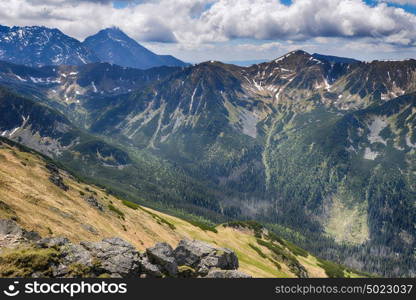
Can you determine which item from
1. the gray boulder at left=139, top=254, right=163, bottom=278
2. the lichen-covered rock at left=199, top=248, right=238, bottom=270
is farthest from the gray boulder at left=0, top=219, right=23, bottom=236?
the lichen-covered rock at left=199, top=248, right=238, bottom=270

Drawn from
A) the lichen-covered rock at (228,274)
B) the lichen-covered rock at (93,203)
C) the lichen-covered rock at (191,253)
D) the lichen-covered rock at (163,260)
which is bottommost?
the lichen-covered rock at (93,203)

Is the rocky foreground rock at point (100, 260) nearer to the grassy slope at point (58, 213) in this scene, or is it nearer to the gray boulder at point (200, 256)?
the gray boulder at point (200, 256)

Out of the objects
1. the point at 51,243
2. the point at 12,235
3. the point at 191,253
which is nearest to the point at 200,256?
the point at 191,253

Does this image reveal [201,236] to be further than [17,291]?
Yes

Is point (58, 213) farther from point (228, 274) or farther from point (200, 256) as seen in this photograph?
point (228, 274)

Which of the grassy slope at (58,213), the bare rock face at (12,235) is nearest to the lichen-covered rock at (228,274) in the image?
the bare rock face at (12,235)

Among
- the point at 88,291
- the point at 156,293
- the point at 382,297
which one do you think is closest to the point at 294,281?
the point at 382,297

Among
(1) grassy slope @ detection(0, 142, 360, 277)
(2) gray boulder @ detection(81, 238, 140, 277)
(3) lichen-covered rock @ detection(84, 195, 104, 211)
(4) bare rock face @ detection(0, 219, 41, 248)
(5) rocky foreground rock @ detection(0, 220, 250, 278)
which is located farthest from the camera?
(3) lichen-covered rock @ detection(84, 195, 104, 211)

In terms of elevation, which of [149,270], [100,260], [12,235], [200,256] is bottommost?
[200,256]

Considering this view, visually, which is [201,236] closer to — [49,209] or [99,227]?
[99,227]

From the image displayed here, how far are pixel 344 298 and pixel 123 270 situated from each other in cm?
2269

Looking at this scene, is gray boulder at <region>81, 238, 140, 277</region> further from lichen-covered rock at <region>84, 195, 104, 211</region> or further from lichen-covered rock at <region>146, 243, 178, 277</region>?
lichen-covered rock at <region>84, 195, 104, 211</region>

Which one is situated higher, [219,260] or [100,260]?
[100,260]

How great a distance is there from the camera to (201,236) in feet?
425
